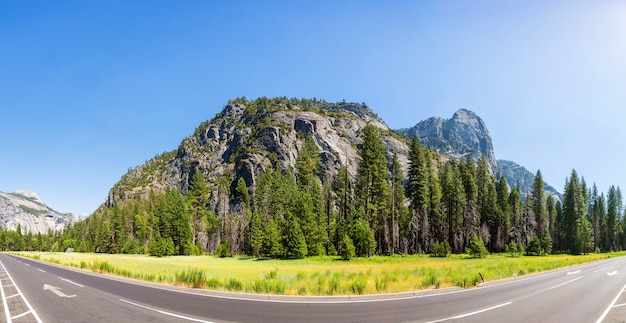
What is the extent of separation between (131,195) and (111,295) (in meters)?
182

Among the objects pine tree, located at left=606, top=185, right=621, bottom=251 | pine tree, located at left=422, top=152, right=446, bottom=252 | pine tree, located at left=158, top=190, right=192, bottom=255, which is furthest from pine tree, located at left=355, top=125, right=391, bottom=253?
pine tree, located at left=606, top=185, right=621, bottom=251

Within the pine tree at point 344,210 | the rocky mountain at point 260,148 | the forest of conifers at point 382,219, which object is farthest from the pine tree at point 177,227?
the pine tree at point 344,210

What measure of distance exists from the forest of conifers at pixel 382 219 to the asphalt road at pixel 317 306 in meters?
30.0

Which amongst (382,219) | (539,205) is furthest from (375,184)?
(539,205)

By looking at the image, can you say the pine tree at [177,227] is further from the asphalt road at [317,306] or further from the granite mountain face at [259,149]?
the asphalt road at [317,306]

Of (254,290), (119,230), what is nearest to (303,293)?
(254,290)

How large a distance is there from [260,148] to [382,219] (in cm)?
8600

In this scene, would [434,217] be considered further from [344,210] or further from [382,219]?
[344,210]

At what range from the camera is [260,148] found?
13188cm

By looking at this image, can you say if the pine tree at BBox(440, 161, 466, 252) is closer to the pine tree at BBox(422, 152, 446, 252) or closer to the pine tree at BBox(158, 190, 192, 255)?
the pine tree at BBox(422, 152, 446, 252)

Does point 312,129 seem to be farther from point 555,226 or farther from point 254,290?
point 254,290

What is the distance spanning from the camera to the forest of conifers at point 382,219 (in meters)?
53.8

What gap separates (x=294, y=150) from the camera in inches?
5207

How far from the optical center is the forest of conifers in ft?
176
